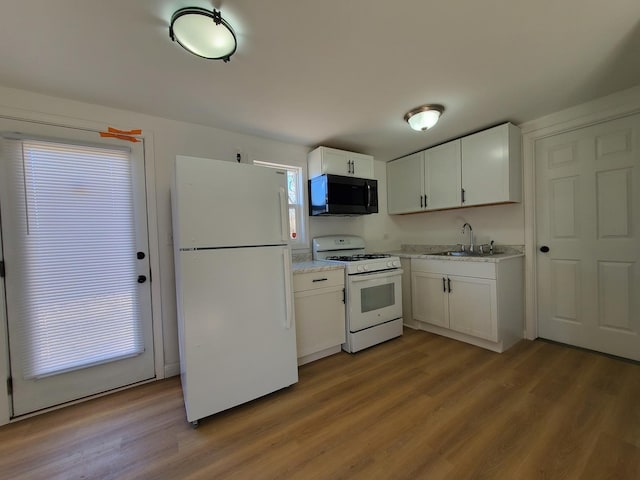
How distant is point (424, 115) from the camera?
7.19 feet

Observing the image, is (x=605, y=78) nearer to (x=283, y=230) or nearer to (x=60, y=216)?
(x=283, y=230)

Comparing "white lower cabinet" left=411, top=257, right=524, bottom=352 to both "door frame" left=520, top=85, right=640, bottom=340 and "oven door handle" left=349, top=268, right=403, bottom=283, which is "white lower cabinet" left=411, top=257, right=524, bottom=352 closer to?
"door frame" left=520, top=85, right=640, bottom=340

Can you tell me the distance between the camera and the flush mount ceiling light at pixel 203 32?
1194mm

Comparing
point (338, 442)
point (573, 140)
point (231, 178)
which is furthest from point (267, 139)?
point (573, 140)

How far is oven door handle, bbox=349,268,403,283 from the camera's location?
2564 millimetres

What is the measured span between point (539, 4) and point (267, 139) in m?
2.26

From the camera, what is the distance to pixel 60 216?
1.85 m

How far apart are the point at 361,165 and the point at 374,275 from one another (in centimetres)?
141

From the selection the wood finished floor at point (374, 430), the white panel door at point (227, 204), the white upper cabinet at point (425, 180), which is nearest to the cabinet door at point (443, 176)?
the white upper cabinet at point (425, 180)

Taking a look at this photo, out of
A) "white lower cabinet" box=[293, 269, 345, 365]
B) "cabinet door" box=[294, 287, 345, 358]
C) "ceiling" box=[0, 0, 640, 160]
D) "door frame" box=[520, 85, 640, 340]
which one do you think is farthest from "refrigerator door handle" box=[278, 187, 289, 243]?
"door frame" box=[520, 85, 640, 340]

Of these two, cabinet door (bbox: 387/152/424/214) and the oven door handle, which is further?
cabinet door (bbox: 387/152/424/214)

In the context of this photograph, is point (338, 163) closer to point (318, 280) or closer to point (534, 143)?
point (318, 280)

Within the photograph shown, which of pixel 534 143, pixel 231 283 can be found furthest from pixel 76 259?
pixel 534 143

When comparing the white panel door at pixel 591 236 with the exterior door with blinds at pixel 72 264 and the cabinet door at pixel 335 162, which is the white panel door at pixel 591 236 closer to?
the cabinet door at pixel 335 162
